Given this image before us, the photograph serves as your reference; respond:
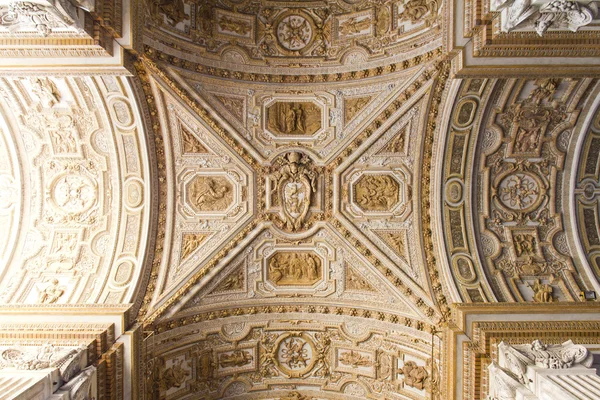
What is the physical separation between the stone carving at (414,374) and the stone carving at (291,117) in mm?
6241

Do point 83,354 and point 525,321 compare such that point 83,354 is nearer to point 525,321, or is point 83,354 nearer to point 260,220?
point 260,220

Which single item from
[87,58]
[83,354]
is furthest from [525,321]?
[87,58]

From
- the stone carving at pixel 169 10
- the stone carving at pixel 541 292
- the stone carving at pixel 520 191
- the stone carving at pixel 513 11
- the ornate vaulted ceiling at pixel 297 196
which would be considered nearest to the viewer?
the stone carving at pixel 513 11

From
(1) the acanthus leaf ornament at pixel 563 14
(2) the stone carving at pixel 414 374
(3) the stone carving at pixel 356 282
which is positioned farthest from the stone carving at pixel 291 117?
(2) the stone carving at pixel 414 374

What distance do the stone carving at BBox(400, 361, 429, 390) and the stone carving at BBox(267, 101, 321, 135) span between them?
6.24 meters

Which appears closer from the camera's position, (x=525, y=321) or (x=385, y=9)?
(x=525, y=321)

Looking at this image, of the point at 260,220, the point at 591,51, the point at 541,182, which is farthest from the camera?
the point at 260,220

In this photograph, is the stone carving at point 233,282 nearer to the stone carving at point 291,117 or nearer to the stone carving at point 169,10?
the stone carving at point 291,117

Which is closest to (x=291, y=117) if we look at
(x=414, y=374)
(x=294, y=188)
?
(x=294, y=188)

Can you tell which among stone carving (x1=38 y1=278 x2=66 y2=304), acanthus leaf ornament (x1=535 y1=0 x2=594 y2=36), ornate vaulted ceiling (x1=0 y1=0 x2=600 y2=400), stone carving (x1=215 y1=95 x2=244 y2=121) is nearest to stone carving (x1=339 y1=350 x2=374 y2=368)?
ornate vaulted ceiling (x1=0 y1=0 x2=600 y2=400)

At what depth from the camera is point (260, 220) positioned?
33.9ft

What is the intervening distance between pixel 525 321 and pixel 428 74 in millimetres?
5697

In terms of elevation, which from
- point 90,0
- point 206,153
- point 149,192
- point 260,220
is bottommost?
point 260,220

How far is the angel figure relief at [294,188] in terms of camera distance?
10203 millimetres
